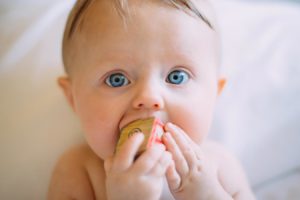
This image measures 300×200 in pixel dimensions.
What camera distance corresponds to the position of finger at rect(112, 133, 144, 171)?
2.34 ft

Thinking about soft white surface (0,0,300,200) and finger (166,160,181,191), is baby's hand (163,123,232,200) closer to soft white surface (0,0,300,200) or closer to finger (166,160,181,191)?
finger (166,160,181,191)

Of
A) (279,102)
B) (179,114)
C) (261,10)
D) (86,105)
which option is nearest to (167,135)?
(179,114)

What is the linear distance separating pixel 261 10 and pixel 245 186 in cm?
49

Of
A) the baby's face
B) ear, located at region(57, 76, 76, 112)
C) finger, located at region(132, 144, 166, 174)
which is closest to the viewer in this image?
finger, located at region(132, 144, 166, 174)

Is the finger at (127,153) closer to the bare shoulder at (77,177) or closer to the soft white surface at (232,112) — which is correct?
the bare shoulder at (77,177)

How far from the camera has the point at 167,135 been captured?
2.46 feet

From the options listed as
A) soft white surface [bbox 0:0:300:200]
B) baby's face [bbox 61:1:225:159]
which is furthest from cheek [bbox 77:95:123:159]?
soft white surface [bbox 0:0:300:200]

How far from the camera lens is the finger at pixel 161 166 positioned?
71 centimetres

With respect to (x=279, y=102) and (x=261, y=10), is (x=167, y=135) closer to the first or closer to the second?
(x=279, y=102)

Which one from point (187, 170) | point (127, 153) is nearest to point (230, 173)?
point (187, 170)

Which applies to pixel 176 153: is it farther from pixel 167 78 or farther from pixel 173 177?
pixel 167 78

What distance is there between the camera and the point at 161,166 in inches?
28.3

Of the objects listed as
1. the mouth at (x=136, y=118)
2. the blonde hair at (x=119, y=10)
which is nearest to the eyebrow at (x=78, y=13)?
the blonde hair at (x=119, y=10)

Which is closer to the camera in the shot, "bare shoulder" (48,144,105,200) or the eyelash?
the eyelash
